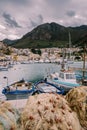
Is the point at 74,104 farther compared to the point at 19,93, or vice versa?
the point at 19,93

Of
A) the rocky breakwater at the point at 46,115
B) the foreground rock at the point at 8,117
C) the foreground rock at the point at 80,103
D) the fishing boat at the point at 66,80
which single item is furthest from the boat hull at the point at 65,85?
the foreground rock at the point at 8,117

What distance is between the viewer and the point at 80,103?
19.4ft

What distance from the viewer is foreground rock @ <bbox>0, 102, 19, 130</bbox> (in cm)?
471

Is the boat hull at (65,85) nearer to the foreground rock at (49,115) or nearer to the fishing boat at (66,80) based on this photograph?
the fishing boat at (66,80)

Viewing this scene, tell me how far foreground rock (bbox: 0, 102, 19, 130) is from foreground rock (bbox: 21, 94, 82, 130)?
29cm

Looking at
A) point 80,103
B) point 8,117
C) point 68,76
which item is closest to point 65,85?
point 68,76

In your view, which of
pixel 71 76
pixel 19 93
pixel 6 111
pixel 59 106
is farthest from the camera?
pixel 71 76

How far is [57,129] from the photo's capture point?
5.14 meters

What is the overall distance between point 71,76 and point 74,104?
37.7 m

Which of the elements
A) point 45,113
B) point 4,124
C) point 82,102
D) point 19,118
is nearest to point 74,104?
point 82,102

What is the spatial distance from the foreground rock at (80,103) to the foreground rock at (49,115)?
0.25 m

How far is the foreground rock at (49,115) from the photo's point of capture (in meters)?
5.18

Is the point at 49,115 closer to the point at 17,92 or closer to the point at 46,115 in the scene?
the point at 46,115

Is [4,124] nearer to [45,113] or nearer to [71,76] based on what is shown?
[45,113]
